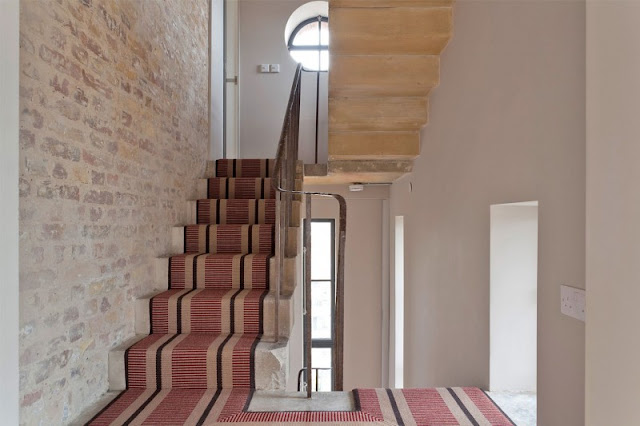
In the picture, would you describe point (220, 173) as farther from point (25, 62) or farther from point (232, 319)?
point (25, 62)

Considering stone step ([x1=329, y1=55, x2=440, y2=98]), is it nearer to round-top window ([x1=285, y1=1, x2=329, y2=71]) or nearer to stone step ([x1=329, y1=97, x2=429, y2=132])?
stone step ([x1=329, y1=97, x2=429, y2=132])

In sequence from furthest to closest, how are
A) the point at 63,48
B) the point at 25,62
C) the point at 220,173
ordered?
the point at 220,173 < the point at 63,48 < the point at 25,62

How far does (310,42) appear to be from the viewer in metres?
5.44

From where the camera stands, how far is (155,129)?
2.77 metres

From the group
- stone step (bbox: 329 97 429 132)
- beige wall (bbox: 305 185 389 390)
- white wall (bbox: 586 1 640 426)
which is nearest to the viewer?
white wall (bbox: 586 1 640 426)

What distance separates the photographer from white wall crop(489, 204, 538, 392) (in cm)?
231

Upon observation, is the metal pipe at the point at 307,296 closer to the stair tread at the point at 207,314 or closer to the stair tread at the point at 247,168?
the stair tread at the point at 207,314

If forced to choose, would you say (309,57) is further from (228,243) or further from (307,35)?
(228,243)

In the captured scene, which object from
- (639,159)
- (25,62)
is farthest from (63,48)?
(639,159)

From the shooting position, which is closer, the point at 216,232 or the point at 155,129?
the point at 155,129

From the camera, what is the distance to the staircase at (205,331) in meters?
1.95

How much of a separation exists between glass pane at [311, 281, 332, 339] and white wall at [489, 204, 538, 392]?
13.3ft

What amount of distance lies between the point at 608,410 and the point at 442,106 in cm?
222

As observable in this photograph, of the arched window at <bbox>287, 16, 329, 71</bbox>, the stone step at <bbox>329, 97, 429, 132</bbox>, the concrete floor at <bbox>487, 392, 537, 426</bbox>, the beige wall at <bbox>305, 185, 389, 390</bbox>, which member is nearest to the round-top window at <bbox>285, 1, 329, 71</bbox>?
the arched window at <bbox>287, 16, 329, 71</bbox>
